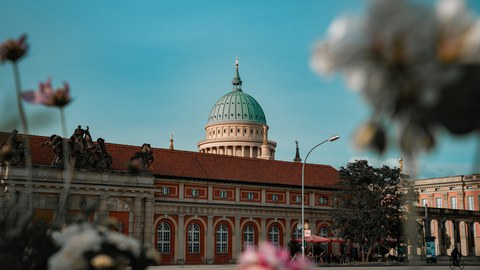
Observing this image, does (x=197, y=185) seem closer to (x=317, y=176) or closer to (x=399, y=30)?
(x=317, y=176)

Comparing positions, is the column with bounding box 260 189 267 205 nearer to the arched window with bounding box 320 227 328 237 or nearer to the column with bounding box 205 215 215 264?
the column with bounding box 205 215 215 264

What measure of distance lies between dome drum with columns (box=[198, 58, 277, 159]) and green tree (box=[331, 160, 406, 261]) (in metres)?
45.1

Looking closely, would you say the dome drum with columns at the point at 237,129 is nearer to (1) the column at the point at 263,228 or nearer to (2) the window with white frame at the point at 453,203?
(2) the window with white frame at the point at 453,203

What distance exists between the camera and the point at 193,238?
57.8m

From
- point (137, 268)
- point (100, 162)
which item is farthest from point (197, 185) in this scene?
point (137, 268)

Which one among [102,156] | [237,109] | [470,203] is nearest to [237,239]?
[102,156]

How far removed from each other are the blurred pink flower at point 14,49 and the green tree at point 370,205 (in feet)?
165

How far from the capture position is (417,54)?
3.31m

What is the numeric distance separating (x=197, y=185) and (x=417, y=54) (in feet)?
185

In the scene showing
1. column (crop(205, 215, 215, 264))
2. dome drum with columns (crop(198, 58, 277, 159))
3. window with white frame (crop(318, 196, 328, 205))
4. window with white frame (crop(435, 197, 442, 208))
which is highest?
dome drum with columns (crop(198, 58, 277, 159))

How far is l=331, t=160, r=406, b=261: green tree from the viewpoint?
54.7m

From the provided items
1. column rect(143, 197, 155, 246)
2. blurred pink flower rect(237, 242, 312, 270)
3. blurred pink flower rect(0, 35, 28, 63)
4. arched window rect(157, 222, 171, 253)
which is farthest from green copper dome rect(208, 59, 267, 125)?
blurred pink flower rect(237, 242, 312, 270)

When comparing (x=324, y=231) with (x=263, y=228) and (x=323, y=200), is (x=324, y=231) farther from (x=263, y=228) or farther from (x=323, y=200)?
(x=263, y=228)

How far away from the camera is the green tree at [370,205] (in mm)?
54719
